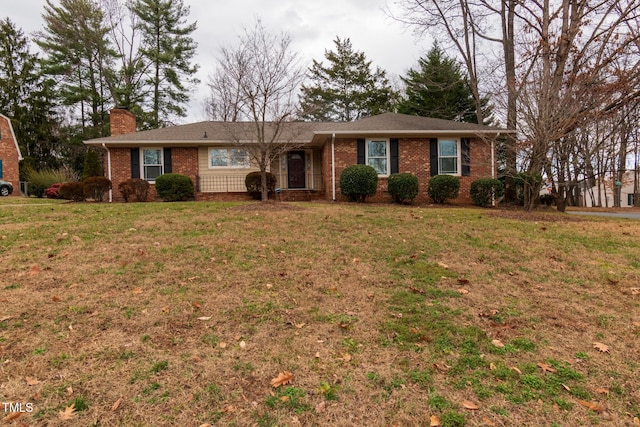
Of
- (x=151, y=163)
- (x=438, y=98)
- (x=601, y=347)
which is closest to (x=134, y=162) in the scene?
(x=151, y=163)

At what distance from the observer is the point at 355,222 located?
7902mm

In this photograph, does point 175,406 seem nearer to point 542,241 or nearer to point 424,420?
point 424,420

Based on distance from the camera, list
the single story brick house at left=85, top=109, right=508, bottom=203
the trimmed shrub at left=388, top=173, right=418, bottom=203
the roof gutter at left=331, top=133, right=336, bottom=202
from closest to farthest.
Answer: the trimmed shrub at left=388, top=173, right=418, bottom=203
the roof gutter at left=331, top=133, right=336, bottom=202
the single story brick house at left=85, top=109, right=508, bottom=203

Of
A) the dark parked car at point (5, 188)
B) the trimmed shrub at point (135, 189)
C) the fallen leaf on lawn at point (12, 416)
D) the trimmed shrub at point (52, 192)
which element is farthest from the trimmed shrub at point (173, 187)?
the dark parked car at point (5, 188)

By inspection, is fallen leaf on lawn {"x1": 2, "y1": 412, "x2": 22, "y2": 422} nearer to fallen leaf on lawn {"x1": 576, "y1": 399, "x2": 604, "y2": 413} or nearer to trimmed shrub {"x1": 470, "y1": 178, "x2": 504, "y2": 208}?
fallen leaf on lawn {"x1": 576, "y1": 399, "x2": 604, "y2": 413}

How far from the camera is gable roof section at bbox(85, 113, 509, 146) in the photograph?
44.8 ft

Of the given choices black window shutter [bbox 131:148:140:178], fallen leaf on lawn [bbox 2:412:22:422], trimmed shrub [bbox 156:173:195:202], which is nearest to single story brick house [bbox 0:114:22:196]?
black window shutter [bbox 131:148:140:178]

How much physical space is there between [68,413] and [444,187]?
12.7 m

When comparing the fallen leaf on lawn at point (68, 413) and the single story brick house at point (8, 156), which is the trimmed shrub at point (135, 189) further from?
the single story brick house at point (8, 156)

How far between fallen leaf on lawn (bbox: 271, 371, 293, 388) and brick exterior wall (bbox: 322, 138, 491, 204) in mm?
11727

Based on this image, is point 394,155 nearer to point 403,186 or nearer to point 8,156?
point 403,186

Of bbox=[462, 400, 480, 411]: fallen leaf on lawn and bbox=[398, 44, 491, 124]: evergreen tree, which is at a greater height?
bbox=[398, 44, 491, 124]: evergreen tree

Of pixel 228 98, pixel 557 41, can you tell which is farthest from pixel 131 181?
pixel 557 41

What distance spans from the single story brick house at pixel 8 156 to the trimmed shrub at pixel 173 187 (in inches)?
674
